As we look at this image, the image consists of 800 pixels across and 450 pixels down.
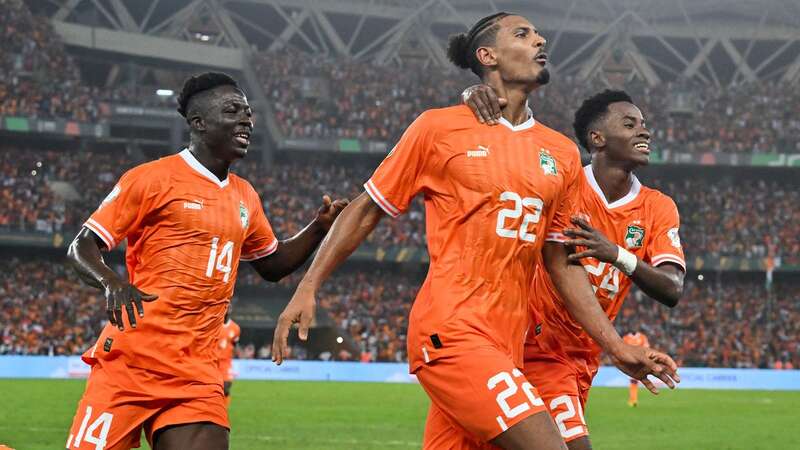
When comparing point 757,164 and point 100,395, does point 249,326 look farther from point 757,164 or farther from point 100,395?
point 100,395

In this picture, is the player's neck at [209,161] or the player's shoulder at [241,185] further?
the player's shoulder at [241,185]

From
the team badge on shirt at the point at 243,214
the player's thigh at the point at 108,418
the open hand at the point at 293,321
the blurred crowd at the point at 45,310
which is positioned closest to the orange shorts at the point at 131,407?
the player's thigh at the point at 108,418

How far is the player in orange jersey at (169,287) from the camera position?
646cm

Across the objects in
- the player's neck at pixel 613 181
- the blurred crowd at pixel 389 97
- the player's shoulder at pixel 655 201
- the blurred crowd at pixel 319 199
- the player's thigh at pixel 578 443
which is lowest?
the player's thigh at pixel 578 443

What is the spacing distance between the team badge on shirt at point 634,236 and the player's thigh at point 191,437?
2.75m

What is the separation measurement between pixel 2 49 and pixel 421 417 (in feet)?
107

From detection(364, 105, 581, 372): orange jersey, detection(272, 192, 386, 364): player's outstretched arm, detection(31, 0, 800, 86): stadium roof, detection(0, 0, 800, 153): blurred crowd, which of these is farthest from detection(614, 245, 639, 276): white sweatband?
detection(31, 0, 800, 86): stadium roof

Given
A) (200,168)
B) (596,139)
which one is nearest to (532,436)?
(596,139)

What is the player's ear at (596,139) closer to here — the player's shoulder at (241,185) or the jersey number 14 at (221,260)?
the player's shoulder at (241,185)

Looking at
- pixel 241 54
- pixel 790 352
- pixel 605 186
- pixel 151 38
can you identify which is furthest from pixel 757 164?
pixel 605 186

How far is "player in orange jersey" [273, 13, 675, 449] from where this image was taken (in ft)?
17.3

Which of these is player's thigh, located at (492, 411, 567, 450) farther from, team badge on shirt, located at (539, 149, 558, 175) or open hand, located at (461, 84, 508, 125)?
open hand, located at (461, 84, 508, 125)

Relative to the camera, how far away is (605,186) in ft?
24.2

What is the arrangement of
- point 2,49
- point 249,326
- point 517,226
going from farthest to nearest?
1. point 2,49
2. point 249,326
3. point 517,226
